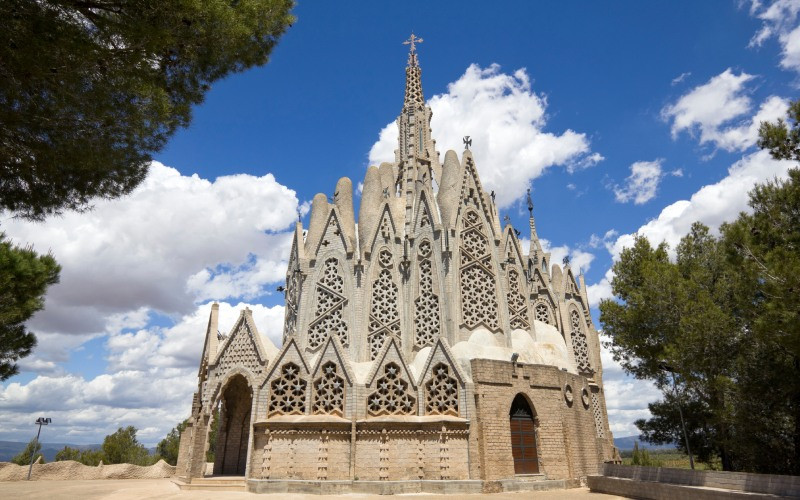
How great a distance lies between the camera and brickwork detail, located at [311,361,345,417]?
16984mm

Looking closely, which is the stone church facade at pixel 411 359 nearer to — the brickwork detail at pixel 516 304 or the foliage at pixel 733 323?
the brickwork detail at pixel 516 304

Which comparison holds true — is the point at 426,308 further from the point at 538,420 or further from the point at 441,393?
the point at 538,420

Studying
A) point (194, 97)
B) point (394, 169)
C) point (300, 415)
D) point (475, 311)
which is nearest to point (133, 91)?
point (194, 97)

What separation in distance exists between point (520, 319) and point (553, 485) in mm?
6667

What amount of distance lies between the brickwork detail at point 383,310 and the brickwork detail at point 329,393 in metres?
2.66

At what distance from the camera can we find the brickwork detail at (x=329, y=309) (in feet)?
66.8

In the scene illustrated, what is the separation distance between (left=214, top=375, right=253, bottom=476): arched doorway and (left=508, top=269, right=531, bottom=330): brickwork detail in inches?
464

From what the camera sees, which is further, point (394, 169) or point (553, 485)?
point (394, 169)

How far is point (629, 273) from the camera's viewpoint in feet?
61.9

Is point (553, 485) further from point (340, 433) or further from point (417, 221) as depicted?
point (417, 221)

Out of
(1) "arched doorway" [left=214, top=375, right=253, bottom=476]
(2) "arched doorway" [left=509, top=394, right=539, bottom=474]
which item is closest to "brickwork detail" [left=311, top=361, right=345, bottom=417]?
(1) "arched doorway" [left=214, top=375, right=253, bottom=476]

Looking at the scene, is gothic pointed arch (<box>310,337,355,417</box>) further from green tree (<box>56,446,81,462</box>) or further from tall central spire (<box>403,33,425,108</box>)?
green tree (<box>56,446,81,462</box>)

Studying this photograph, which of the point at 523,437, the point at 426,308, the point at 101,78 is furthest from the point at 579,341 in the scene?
the point at 101,78

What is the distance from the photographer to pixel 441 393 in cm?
1716
